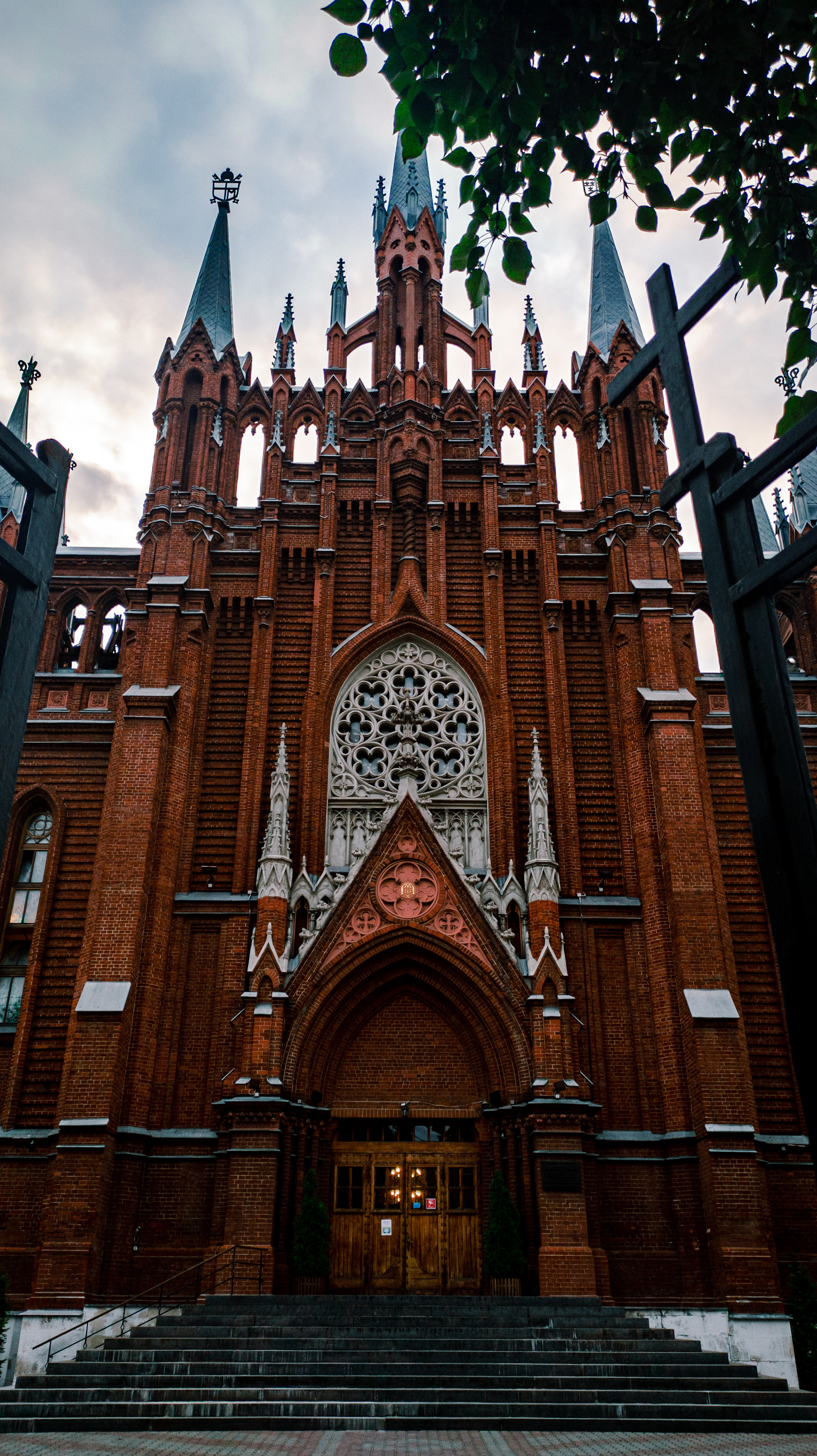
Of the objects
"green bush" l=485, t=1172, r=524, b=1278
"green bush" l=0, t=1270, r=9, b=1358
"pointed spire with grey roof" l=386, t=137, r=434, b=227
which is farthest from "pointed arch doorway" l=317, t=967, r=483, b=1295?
"pointed spire with grey roof" l=386, t=137, r=434, b=227

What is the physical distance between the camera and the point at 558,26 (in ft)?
17.5

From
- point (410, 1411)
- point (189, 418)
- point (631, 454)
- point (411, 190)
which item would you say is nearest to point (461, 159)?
point (410, 1411)

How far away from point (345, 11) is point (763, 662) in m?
3.65

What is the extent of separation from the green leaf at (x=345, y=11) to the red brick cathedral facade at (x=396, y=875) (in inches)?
643

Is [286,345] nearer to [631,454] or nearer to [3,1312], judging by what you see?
[631,454]

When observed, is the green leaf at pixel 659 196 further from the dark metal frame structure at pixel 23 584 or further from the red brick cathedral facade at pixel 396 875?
the red brick cathedral facade at pixel 396 875

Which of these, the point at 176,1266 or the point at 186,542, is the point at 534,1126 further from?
the point at 186,542

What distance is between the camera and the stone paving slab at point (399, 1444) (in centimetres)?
1027

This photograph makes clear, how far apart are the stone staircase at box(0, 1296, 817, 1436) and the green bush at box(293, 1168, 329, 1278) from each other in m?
1.05

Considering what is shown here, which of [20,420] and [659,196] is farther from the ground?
[20,420]

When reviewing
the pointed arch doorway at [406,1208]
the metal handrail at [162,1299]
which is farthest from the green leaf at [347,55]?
the pointed arch doorway at [406,1208]

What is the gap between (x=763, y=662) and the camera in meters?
3.56

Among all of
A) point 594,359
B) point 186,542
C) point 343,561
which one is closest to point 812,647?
point 594,359

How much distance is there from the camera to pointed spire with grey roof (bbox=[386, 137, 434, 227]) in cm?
2917
